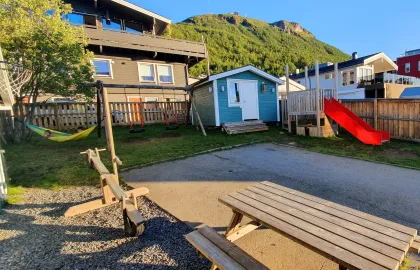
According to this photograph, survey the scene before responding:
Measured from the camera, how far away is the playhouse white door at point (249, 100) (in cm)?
1154

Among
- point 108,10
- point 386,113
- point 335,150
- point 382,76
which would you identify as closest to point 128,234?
point 335,150

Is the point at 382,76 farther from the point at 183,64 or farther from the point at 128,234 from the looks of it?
the point at 128,234

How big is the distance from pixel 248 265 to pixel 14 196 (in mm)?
4387

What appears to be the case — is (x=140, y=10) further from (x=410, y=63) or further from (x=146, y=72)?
(x=410, y=63)

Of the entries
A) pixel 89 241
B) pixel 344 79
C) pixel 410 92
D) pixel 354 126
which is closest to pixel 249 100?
pixel 354 126

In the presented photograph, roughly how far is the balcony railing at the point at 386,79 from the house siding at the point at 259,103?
45.0 ft

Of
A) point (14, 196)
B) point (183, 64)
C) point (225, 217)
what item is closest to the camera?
point (225, 217)

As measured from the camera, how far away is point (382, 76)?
1928 centimetres

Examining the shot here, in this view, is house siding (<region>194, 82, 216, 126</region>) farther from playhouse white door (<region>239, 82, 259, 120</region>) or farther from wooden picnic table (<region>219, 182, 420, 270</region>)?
wooden picnic table (<region>219, 182, 420, 270</region>)

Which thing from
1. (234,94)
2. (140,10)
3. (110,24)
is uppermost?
(140,10)

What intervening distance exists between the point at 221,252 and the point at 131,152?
5.77m

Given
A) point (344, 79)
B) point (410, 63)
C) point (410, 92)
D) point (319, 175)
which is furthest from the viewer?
point (410, 63)

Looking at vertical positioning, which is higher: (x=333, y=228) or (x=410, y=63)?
(x=410, y=63)

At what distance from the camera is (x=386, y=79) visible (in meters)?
19.2
